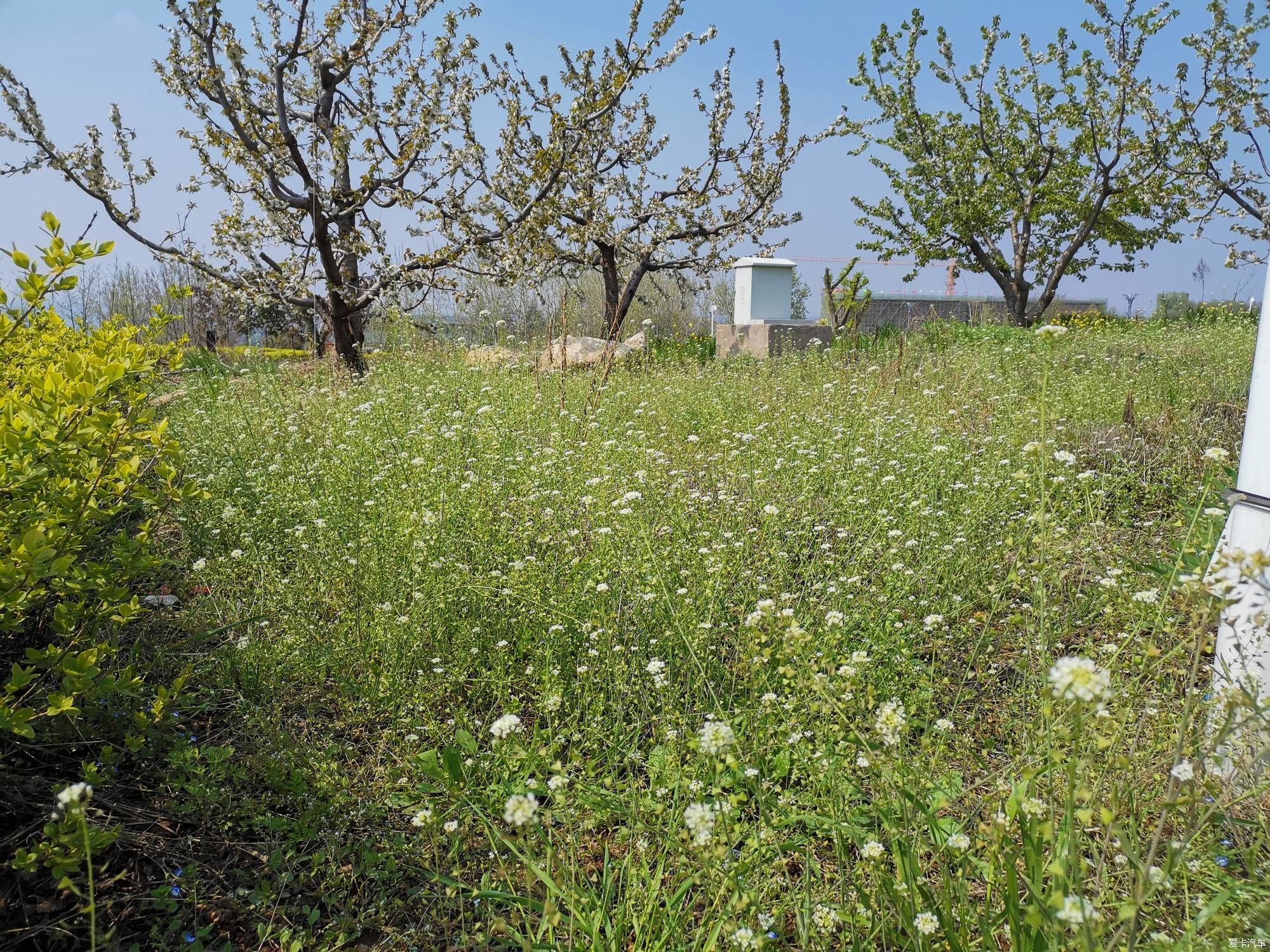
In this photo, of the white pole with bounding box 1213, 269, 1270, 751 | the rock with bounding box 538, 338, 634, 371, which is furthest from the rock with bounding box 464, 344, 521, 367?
the white pole with bounding box 1213, 269, 1270, 751

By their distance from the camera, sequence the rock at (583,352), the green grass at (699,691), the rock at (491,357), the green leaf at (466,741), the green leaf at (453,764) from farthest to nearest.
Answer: the rock at (583,352) < the rock at (491,357) < the green leaf at (466,741) < the green leaf at (453,764) < the green grass at (699,691)

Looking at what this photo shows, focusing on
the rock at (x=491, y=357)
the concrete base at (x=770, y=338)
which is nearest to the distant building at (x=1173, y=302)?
the concrete base at (x=770, y=338)

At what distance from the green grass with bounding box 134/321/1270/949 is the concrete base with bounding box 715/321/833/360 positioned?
7991 millimetres

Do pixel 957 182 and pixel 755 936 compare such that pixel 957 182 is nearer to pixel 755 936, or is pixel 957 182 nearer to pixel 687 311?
pixel 687 311

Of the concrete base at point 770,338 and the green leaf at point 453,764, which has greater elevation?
the concrete base at point 770,338

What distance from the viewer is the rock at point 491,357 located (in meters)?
8.16

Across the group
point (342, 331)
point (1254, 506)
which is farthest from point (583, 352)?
point (1254, 506)

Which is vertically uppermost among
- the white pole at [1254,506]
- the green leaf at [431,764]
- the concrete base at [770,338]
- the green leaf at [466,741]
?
the concrete base at [770,338]

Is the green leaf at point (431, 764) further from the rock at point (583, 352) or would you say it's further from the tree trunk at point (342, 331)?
the tree trunk at point (342, 331)

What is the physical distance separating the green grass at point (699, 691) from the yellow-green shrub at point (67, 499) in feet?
1.44

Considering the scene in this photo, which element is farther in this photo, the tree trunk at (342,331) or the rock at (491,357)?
the tree trunk at (342,331)

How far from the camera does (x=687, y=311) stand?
1845cm

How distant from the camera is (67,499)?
72.1 inches

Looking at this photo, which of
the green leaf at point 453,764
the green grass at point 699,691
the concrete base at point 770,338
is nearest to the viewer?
the green grass at point 699,691
